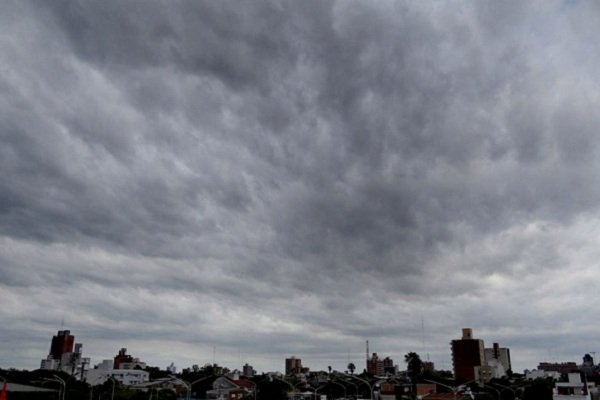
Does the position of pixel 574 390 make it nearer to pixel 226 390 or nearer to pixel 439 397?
pixel 439 397

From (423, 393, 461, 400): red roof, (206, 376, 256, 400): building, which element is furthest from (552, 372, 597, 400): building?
(206, 376, 256, 400): building

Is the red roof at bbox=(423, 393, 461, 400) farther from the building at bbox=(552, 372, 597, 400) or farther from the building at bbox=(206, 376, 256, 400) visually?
the building at bbox=(206, 376, 256, 400)

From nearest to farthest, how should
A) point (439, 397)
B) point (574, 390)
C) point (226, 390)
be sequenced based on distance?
point (574, 390) → point (439, 397) → point (226, 390)

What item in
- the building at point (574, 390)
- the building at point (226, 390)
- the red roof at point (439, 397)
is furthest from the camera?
the building at point (226, 390)

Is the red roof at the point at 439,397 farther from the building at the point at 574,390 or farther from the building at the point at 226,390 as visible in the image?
the building at the point at 226,390

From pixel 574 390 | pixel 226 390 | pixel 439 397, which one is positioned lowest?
pixel 439 397

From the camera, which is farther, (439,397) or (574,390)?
(439,397)

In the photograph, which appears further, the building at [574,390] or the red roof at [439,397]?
the red roof at [439,397]

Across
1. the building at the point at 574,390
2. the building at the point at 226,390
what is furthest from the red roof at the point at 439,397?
the building at the point at 226,390

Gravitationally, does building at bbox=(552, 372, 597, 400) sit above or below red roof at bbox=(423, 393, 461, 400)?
above

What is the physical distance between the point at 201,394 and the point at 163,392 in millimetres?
38306

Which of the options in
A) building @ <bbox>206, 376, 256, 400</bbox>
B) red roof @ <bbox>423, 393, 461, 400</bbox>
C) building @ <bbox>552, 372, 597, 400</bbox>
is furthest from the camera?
building @ <bbox>206, 376, 256, 400</bbox>

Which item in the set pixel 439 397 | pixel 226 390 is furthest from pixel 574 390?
pixel 226 390

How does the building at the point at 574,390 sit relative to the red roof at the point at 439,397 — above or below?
above
